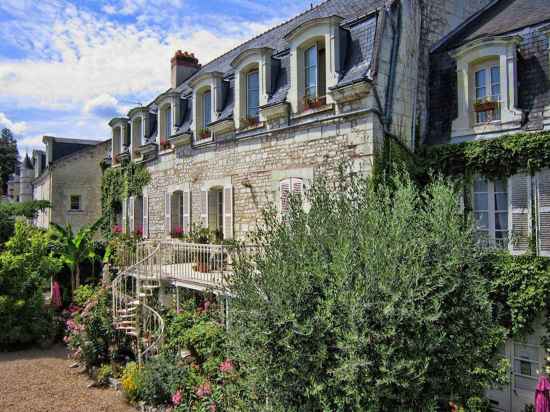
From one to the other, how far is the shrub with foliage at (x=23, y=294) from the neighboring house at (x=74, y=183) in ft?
40.6

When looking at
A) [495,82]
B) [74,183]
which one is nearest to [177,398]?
[495,82]

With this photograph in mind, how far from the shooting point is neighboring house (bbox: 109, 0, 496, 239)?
918 cm

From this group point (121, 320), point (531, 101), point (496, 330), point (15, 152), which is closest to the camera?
point (496, 330)

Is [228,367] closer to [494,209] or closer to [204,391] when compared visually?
[204,391]

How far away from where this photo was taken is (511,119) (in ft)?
27.3

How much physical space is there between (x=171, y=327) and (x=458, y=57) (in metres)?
8.23

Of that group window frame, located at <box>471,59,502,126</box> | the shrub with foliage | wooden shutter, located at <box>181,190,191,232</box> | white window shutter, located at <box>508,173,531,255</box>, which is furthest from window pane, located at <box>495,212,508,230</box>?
the shrub with foliage

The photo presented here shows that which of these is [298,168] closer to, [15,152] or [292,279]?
[292,279]

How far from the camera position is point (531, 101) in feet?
27.0

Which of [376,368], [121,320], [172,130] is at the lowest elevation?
[121,320]

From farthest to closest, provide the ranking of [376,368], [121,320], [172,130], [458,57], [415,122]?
1. [172,130]
2. [121,320]
3. [415,122]
4. [458,57]
5. [376,368]

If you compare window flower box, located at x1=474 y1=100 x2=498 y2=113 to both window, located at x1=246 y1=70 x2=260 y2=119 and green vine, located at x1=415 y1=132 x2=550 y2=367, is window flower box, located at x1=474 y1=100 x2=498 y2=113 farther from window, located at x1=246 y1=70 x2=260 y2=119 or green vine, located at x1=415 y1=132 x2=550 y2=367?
window, located at x1=246 y1=70 x2=260 y2=119

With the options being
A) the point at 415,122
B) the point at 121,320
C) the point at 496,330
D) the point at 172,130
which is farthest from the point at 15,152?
the point at 496,330

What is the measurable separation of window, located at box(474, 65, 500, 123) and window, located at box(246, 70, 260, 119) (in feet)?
17.2
